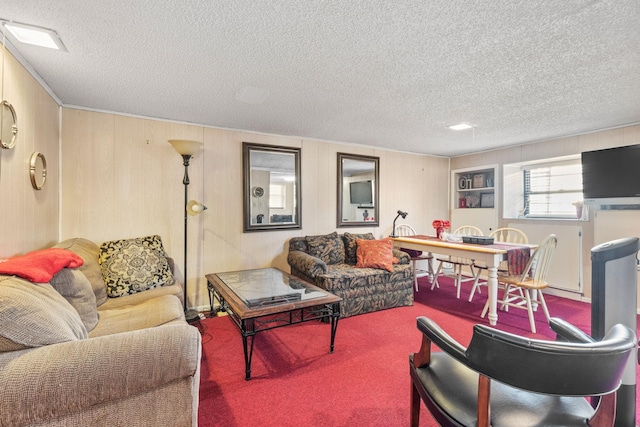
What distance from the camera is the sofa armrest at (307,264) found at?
3307 millimetres

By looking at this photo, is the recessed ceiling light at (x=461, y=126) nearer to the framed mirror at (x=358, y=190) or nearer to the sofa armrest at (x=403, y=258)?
the framed mirror at (x=358, y=190)

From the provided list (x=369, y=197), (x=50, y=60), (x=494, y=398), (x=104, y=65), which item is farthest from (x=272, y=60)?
(x=369, y=197)

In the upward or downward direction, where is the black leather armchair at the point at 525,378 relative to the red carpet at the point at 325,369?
upward

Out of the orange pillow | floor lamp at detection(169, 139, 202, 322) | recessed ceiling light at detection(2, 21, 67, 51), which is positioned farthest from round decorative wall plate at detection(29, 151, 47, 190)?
the orange pillow

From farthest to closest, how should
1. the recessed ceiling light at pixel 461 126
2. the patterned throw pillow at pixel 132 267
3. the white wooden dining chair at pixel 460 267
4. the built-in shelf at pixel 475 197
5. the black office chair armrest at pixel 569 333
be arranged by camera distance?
1. the built-in shelf at pixel 475 197
2. the white wooden dining chair at pixel 460 267
3. the recessed ceiling light at pixel 461 126
4. the patterned throw pillow at pixel 132 267
5. the black office chair armrest at pixel 569 333

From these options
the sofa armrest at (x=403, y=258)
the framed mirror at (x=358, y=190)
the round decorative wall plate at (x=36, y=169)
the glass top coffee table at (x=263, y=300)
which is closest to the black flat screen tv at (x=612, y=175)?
the sofa armrest at (x=403, y=258)

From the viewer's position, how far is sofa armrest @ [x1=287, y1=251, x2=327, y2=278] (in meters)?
3.31

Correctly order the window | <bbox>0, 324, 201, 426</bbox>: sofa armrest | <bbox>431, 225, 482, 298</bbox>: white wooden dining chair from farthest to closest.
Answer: <bbox>431, 225, 482, 298</bbox>: white wooden dining chair, the window, <bbox>0, 324, 201, 426</bbox>: sofa armrest

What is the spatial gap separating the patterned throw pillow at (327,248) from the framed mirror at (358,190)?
0.50m

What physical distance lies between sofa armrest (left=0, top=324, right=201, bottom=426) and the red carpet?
712 millimetres

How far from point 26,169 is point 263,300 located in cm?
190

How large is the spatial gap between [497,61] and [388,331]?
242 centimetres

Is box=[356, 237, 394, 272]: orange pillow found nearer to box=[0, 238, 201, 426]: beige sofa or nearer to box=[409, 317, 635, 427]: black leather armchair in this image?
box=[409, 317, 635, 427]: black leather armchair

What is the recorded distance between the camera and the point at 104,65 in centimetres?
212
